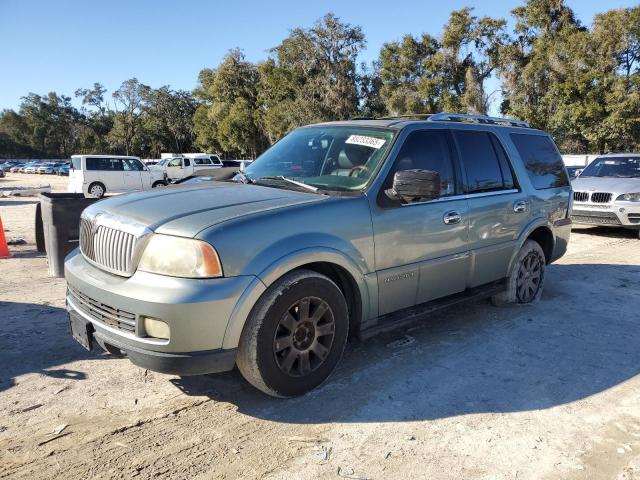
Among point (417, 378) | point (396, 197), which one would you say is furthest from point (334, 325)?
point (396, 197)

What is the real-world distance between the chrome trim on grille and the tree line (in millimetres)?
33604

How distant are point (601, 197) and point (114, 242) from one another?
32.2 feet

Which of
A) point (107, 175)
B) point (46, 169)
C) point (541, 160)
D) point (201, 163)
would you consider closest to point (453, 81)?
point (201, 163)

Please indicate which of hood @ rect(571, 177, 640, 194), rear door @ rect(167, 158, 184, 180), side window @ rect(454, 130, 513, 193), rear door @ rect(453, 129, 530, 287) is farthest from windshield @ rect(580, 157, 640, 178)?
rear door @ rect(167, 158, 184, 180)

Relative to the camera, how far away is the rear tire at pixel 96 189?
21.5m

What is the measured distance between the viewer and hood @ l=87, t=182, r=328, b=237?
9.76 feet

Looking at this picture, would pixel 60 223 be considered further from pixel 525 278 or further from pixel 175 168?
pixel 175 168

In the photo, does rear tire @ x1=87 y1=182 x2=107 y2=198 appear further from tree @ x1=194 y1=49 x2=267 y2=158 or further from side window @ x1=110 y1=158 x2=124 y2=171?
tree @ x1=194 y1=49 x2=267 y2=158

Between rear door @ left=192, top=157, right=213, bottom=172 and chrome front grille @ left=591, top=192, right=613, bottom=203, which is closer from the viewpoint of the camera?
chrome front grille @ left=591, top=192, right=613, bottom=203

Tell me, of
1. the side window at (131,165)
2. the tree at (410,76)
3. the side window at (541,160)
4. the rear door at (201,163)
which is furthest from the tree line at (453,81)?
the side window at (541,160)

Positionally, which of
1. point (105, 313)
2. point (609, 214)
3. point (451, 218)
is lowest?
point (609, 214)

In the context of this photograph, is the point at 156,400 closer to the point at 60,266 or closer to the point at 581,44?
the point at 60,266

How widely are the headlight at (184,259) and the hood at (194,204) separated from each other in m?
0.06

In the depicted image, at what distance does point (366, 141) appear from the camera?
4.03 m
